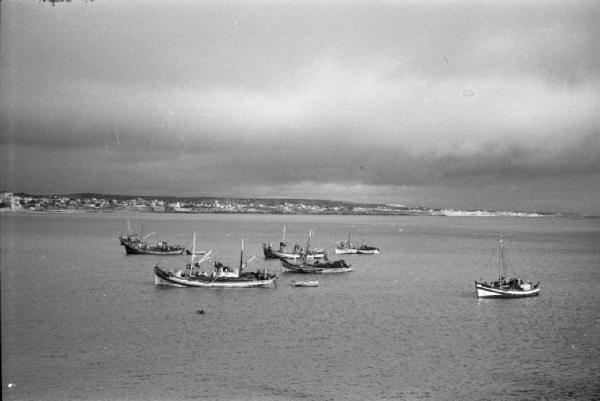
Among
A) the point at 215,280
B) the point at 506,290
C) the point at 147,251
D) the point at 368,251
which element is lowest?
the point at 147,251

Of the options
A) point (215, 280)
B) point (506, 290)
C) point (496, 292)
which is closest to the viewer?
point (496, 292)

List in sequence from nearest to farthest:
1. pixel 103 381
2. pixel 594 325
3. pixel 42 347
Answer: pixel 103 381 < pixel 42 347 < pixel 594 325

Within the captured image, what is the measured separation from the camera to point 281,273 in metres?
95.0

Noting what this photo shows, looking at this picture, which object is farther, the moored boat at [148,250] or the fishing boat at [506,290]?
the moored boat at [148,250]

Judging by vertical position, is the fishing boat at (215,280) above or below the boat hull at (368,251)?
above

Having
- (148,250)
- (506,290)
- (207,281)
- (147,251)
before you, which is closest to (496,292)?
(506,290)

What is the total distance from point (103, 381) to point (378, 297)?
135 ft

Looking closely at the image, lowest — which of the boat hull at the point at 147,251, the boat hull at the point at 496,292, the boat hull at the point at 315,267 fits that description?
the boat hull at the point at 147,251

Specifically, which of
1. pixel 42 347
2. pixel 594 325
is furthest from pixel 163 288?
pixel 594 325

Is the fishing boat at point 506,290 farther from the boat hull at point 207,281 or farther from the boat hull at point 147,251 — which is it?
the boat hull at point 147,251

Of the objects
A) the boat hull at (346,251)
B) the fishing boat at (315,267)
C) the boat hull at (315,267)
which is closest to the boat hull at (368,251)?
the boat hull at (346,251)

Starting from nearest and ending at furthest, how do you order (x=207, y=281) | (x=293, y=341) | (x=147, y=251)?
(x=293, y=341)
(x=207, y=281)
(x=147, y=251)

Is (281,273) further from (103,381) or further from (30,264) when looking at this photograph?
(103,381)

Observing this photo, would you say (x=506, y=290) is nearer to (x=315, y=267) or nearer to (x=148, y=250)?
(x=315, y=267)
